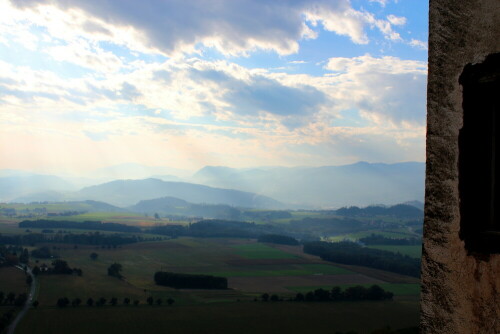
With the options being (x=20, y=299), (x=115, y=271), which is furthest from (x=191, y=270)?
(x=20, y=299)

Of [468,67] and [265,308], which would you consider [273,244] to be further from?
[468,67]

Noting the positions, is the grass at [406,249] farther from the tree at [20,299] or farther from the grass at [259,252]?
the tree at [20,299]

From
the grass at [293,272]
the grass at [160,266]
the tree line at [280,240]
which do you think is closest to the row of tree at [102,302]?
the grass at [160,266]

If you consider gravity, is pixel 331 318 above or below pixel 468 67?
below

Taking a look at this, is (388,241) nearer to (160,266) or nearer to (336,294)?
(160,266)

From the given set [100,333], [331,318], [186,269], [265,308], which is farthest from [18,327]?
[186,269]

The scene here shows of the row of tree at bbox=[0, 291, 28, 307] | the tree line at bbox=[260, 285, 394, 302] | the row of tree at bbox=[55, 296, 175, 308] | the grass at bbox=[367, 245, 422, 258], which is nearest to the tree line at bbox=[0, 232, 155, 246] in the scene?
the row of tree at bbox=[0, 291, 28, 307]

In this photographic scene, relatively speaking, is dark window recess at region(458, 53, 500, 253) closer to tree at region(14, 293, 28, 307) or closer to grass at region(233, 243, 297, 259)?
tree at region(14, 293, 28, 307)
